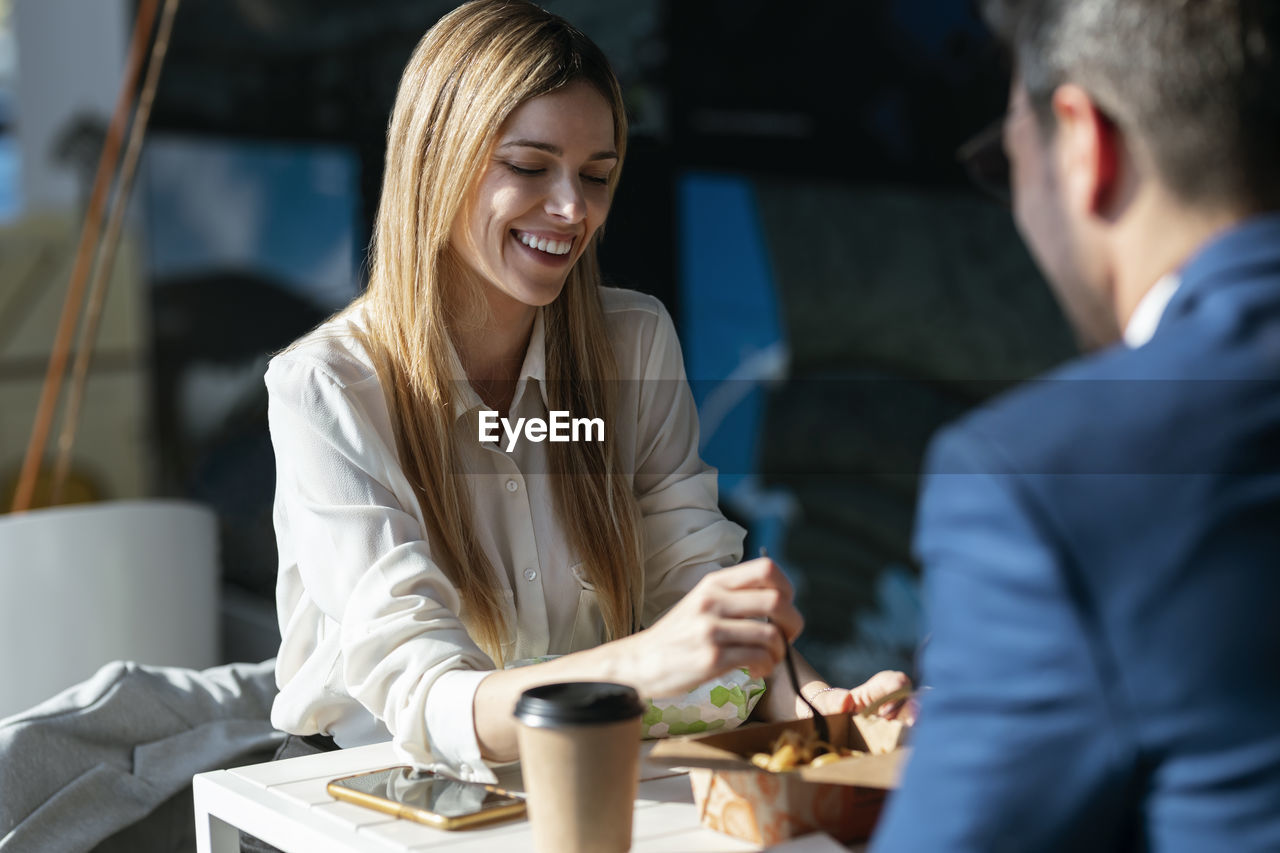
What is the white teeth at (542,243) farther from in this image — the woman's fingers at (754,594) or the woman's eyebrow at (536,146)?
the woman's fingers at (754,594)

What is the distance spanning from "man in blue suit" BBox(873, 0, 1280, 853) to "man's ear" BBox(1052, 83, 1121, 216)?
0.06 feet

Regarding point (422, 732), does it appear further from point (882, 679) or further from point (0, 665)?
point (0, 665)

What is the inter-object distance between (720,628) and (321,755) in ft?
1.48

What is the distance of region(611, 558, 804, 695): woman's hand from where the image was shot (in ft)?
2.93

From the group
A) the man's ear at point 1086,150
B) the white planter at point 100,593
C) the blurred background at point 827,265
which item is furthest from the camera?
the blurred background at point 827,265

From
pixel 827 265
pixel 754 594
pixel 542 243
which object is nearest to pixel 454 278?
pixel 542 243

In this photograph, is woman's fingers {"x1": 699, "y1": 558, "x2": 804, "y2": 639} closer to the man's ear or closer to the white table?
the white table

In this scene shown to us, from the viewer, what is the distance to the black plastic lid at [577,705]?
2.69 feet

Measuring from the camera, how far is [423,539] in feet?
4.04

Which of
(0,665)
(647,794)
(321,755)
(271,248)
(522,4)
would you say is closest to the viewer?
(647,794)

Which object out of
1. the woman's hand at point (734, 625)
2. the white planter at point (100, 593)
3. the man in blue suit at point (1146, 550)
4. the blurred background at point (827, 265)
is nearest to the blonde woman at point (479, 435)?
the woman's hand at point (734, 625)

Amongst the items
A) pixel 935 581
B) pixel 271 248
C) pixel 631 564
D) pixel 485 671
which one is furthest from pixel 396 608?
pixel 271 248

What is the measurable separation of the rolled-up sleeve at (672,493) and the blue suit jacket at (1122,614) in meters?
0.85

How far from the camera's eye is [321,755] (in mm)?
1162
